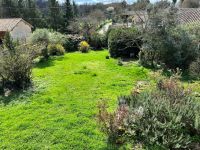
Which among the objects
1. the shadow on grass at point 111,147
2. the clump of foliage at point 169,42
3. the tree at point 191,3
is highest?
the tree at point 191,3

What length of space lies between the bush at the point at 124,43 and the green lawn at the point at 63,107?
3.47m

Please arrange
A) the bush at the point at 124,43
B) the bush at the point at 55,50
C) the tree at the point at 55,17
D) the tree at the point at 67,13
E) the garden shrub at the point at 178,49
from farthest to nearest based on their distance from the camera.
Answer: the tree at the point at 67,13 → the tree at the point at 55,17 → the bush at the point at 55,50 → the bush at the point at 124,43 → the garden shrub at the point at 178,49

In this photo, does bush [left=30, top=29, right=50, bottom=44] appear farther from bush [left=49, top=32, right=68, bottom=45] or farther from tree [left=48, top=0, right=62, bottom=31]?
tree [left=48, top=0, right=62, bottom=31]

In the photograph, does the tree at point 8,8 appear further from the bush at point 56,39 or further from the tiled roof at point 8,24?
the bush at point 56,39

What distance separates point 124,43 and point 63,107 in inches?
484

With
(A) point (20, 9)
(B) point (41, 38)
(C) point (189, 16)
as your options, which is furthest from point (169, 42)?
(A) point (20, 9)

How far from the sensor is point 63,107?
10.9 m

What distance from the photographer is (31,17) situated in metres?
49.1

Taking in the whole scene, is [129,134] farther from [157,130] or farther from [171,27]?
[171,27]

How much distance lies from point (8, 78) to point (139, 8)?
18.8 m

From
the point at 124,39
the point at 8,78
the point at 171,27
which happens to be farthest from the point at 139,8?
the point at 8,78

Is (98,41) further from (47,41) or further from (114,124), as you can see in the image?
(114,124)

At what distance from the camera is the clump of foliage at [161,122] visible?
286 inches

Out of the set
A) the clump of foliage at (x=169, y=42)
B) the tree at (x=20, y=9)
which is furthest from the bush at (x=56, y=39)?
the tree at (x=20, y=9)
